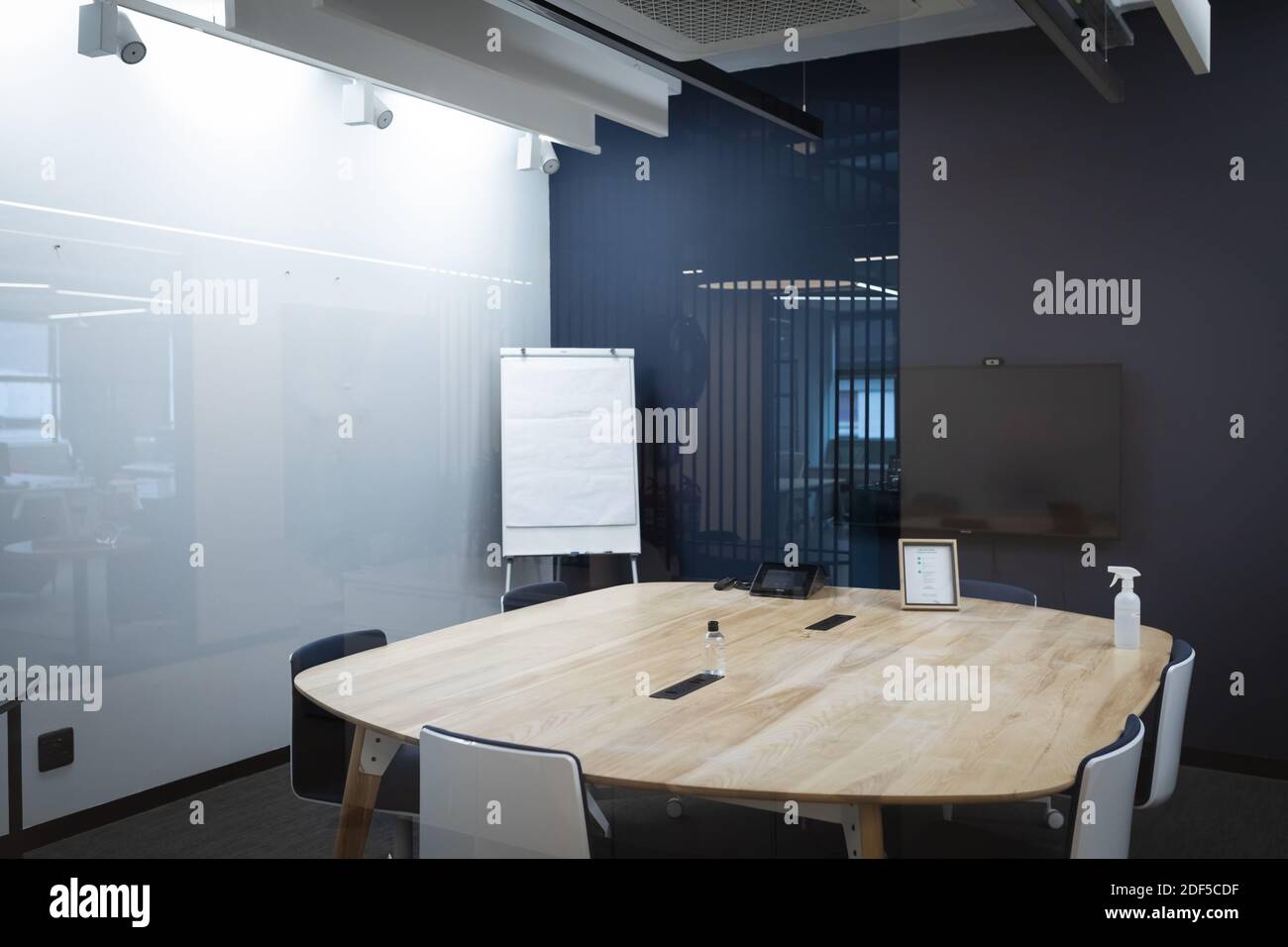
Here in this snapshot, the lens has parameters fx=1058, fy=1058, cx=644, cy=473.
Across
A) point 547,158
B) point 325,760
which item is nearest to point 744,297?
point 547,158

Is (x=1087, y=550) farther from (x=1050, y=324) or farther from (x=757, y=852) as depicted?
(x=757, y=852)

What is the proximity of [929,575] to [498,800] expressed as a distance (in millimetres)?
2469

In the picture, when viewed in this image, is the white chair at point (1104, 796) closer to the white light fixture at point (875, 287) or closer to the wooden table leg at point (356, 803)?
the wooden table leg at point (356, 803)

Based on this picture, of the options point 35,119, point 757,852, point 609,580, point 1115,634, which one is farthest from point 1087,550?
point 35,119

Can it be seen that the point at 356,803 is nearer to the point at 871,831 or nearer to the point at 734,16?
the point at 871,831

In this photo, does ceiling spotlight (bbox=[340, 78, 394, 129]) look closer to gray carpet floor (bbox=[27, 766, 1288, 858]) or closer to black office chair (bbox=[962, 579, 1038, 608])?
gray carpet floor (bbox=[27, 766, 1288, 858])

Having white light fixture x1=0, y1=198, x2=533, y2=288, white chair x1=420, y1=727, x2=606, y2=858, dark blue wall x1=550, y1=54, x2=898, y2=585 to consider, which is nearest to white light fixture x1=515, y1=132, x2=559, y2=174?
dark blue wall x1=550, y1=54, x2=898, y2=585

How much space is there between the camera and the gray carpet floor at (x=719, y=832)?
3965mm

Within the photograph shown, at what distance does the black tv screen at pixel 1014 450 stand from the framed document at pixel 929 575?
1357mm

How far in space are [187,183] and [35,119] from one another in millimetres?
684

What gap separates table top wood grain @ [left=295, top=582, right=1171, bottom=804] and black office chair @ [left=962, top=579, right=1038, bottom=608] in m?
0.39

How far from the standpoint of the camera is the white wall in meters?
4.17

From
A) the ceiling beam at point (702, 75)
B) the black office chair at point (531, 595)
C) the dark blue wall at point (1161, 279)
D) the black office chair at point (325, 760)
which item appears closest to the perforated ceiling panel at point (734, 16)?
the ceiling beam at point (702, 75)

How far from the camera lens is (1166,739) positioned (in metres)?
3.07
